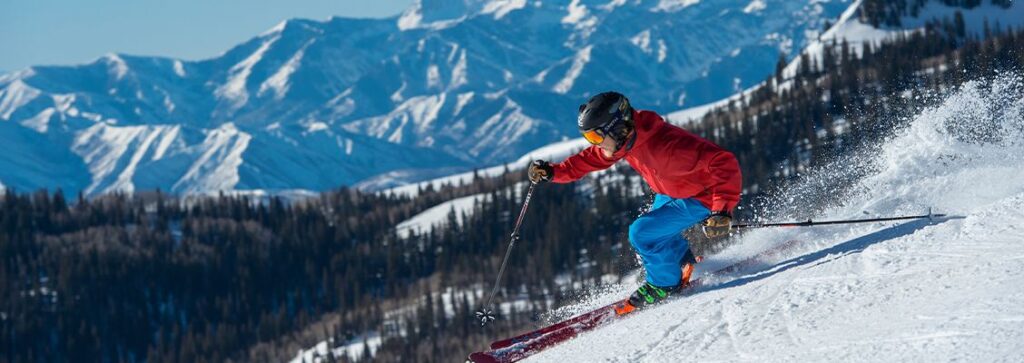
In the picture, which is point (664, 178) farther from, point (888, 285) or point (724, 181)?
point (888, 285)

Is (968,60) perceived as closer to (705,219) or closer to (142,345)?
(142,345)

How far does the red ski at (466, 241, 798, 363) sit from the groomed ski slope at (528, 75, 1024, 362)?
1.19 feet

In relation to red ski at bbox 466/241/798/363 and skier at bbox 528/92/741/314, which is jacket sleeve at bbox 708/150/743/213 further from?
red ski at bbox 466/241/798/363

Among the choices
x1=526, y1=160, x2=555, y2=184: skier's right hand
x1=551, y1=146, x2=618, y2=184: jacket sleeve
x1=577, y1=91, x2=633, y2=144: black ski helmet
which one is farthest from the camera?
x1=526, y1=160, x2=555, y2=184: skier's right hand

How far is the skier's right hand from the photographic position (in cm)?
1321

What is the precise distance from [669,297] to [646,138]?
1.88m

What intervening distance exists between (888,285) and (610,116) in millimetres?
3784

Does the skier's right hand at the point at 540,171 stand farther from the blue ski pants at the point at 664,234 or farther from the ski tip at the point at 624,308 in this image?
the ski tip at the point at 624,308

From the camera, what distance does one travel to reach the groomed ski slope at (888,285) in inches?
296

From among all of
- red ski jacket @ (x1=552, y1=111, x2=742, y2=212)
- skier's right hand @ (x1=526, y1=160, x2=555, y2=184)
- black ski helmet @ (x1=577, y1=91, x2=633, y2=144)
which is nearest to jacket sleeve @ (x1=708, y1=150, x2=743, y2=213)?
red ski jacket @ (x1=552, y1=111, x2=742, y2=212)

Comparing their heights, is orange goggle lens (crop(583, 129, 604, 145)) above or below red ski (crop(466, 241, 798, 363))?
above

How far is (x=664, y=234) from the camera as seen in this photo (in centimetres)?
1235

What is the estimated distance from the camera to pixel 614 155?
12.3m

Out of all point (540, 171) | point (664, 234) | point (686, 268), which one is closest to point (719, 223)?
Result: point (664, 234)
